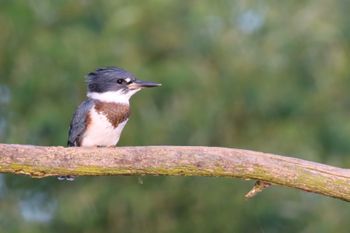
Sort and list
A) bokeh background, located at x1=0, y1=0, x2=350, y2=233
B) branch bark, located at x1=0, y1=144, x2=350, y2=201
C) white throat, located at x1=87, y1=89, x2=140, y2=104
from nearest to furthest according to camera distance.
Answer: branch bark, located at x1=0, y1=144, x2=350, y2=201, white throat, located at x1=87, y1=89, x2=140, y2=104, bokeh background, located at x1=0, y1=0, x2=350, y2=233

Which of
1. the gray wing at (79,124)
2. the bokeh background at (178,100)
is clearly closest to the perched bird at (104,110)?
the gray wing at (79,124)

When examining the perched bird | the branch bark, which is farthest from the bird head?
the branch bark

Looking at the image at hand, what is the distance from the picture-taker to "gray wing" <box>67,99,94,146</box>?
18.4ft

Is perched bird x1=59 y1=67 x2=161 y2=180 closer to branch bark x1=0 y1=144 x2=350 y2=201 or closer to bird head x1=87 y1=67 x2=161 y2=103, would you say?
bird head x1=87 y1=67 x2=161 y2=103

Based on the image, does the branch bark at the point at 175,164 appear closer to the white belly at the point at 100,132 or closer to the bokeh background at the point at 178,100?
the white belly at the point at 100,132

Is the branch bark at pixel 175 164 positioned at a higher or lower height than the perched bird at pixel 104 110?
lower

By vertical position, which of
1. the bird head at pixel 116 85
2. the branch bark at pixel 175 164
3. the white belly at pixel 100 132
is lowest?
the branch bark at pixel 175 164

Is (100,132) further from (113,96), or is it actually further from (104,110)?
(113,96)

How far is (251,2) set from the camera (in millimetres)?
9539

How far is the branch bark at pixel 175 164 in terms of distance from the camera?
14.8ft

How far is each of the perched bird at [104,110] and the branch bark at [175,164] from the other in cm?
92

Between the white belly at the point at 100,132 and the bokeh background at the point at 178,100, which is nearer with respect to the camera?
the white belly at the point at 100,132

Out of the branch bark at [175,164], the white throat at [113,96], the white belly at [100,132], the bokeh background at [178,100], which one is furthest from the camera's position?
the bokeh background at [178,100]

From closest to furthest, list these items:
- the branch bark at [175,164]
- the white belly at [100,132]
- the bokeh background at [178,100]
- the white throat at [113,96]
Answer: the branch bark at [175,164]
the white belly at [100,132]
the white throat at [113,96]
the bokeh background at [178,100]
